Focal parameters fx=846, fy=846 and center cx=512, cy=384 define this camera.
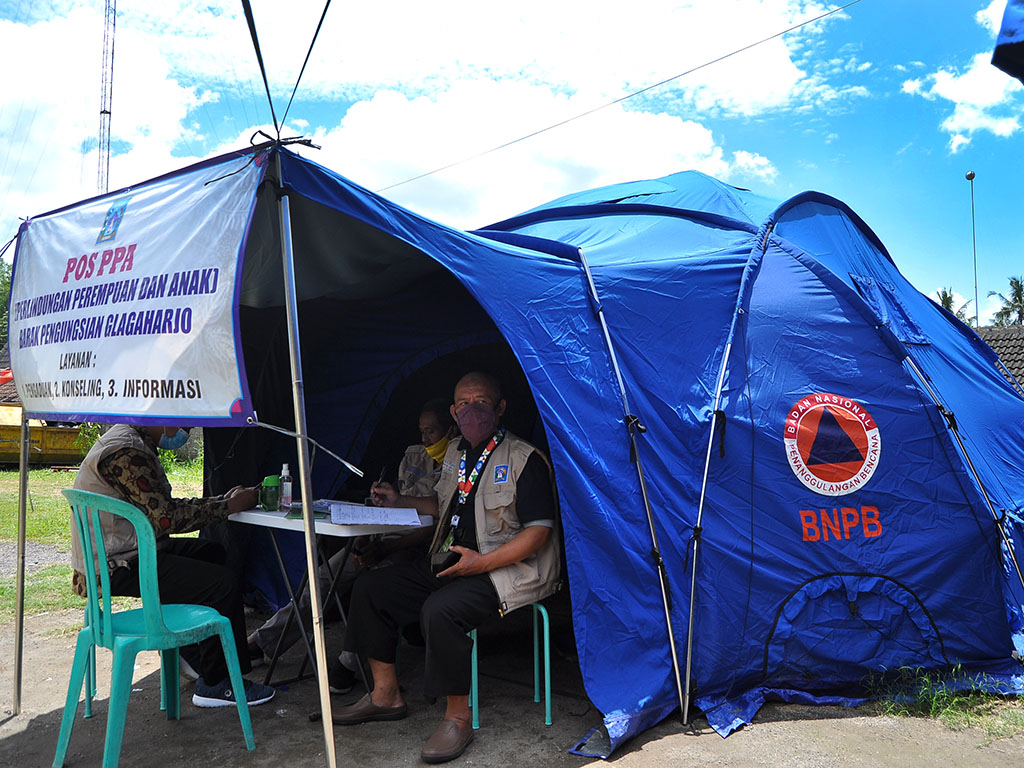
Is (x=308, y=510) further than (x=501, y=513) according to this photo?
No

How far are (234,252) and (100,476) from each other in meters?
1.35

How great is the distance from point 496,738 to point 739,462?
1590 millimetres

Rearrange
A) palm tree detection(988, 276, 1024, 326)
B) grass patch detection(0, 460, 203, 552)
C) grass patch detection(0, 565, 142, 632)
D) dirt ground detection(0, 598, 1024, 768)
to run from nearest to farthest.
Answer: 1. dirt ground detection(0, 598, 1024, 768)
2. grass patch detection(0, 565, 142, 632)
3. grass patch detection(0, 460, 203, 552)
4. palm tree detection(988, 276, 1024, 326)

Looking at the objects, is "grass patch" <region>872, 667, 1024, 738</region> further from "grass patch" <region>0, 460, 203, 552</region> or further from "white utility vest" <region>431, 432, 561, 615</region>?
"grass patch" <region>0, 460, 203, 552</region>


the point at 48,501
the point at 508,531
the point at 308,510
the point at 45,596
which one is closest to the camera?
the point at 308,510

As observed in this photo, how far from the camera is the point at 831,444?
3.86 metres

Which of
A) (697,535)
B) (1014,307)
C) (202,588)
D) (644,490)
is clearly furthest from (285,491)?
(1014,307)

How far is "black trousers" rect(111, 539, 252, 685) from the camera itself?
3.59 meters

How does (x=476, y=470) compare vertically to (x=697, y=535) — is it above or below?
above

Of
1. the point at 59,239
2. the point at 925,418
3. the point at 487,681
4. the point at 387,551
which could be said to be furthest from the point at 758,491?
the point at 59,239

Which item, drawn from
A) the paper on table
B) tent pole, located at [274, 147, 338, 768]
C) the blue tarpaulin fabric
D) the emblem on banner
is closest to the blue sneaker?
the paper on table

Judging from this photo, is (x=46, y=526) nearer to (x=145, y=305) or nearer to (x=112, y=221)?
(x=112, y=221)

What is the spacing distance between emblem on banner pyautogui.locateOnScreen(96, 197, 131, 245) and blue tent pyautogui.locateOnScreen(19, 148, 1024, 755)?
1.71ft

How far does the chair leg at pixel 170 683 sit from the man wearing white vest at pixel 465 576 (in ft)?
2.38
